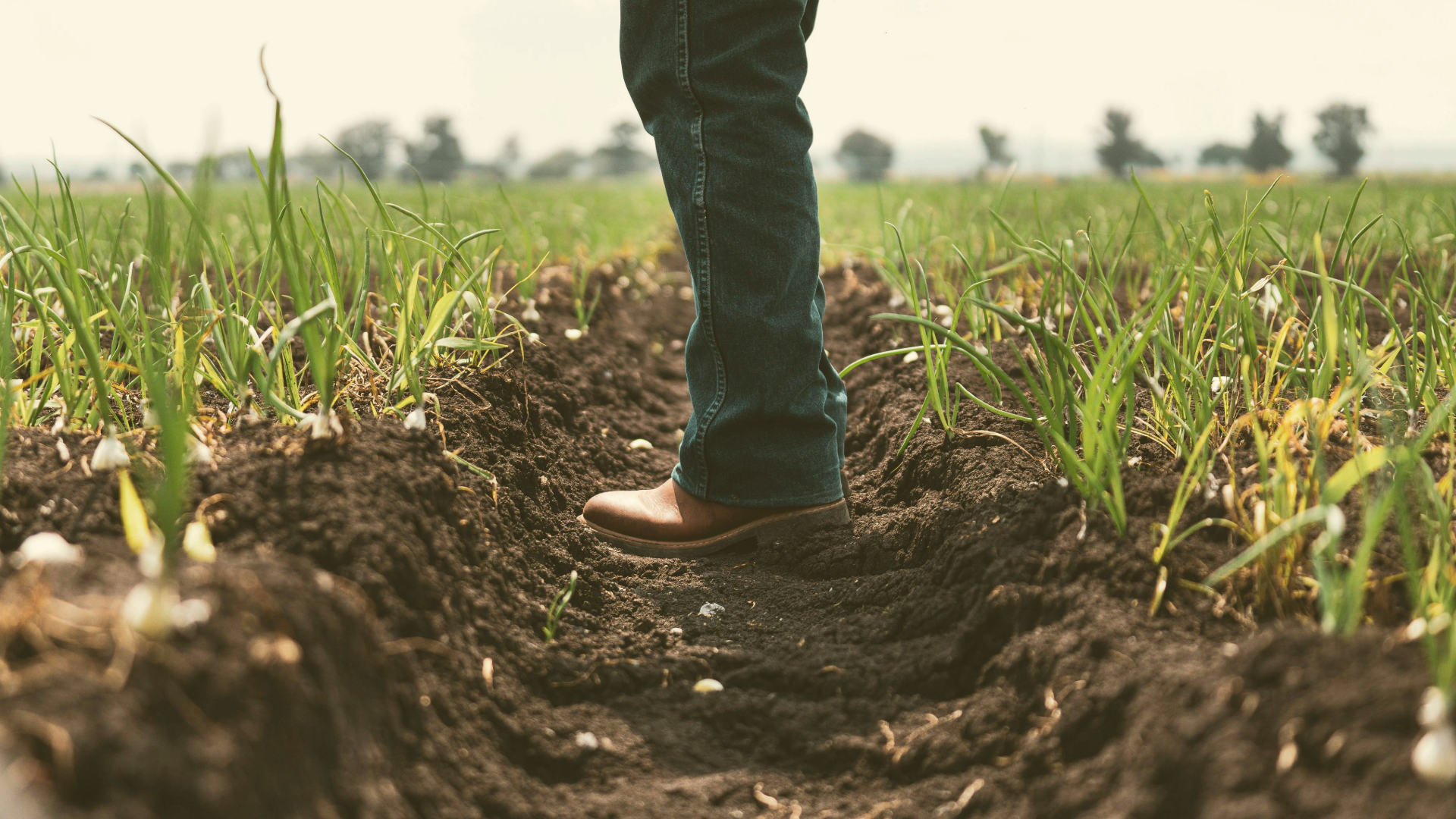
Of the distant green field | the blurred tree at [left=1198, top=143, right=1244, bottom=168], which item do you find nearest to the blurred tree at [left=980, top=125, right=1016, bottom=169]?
the distant green field

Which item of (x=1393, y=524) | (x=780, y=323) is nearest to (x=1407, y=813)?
(x=1393, y=524)

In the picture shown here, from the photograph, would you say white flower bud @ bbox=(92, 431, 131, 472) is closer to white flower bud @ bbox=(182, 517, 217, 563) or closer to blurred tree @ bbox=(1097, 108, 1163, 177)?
white flower bud @ bbox=(182, 517, 217, 563)

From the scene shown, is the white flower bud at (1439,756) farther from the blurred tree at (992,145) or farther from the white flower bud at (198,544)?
the blurred tree at (992,145)

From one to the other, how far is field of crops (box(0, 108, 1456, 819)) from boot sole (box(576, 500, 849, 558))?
0.03 m

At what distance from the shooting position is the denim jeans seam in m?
1.36

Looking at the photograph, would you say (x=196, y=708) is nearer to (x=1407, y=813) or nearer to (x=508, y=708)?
(x=508, y=708)

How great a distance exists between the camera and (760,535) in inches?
62.4

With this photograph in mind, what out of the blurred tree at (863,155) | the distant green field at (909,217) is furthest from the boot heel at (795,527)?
the blurred tree at (863,155)

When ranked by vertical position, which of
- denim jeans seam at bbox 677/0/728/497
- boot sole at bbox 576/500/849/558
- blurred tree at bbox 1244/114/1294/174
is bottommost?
boot sole at bbox 576/500/849/558

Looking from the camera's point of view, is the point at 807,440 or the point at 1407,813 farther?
the point at 807,440

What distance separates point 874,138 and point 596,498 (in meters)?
44.1

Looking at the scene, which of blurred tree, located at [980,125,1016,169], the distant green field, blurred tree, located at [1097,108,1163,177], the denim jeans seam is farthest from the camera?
blurred tree, located at [1097,108,1163,177]

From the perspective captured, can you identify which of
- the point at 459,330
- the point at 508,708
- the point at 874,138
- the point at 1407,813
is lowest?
the point at 508,708

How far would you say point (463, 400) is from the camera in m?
1.53
